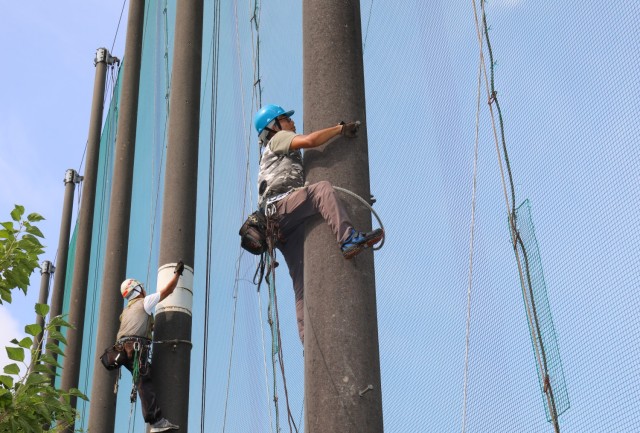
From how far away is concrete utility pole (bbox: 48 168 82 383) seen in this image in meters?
17.9

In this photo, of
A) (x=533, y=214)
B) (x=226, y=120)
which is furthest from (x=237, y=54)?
(x=533, y=214)

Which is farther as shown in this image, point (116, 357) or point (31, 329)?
point (116, 357)

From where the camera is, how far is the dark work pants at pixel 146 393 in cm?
647

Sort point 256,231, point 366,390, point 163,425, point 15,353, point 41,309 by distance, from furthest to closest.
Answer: point 163,425 < point 41,309 < point 15,353 < point 256,231 < point 366,390

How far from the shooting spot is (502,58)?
5.22 metres

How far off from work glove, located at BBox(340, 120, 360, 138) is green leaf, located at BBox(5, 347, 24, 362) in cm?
220

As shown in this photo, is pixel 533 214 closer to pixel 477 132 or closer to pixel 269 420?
pixel 477 132

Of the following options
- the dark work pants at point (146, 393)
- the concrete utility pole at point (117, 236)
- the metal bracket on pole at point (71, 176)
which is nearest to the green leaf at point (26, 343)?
the dark work pants at point (146, 393)

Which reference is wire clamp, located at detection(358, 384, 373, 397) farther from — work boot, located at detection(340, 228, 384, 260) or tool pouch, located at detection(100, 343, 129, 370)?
tool pouch, located at detection(100, 343, 129, 370)

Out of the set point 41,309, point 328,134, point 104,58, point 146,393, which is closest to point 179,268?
point 146,393

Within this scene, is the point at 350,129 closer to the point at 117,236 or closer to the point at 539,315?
the point at 539,315

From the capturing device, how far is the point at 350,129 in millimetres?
3543

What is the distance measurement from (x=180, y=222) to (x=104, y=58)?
1153 centimetres

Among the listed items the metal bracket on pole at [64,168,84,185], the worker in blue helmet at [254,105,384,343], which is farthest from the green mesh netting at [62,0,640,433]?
the metal bracket on pole at [64,168,84,185]
